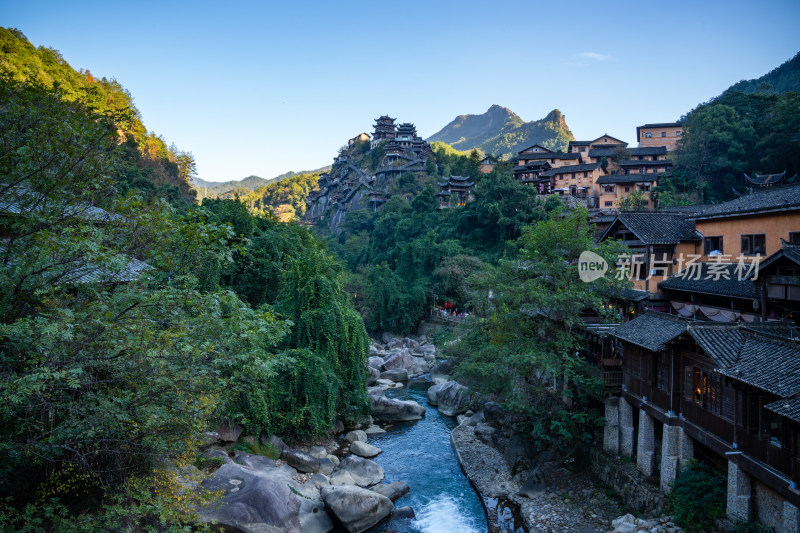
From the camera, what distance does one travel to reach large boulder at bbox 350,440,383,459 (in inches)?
790

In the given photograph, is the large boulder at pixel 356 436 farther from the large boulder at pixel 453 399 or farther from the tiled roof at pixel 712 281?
the tiled roof at pixel 712 281

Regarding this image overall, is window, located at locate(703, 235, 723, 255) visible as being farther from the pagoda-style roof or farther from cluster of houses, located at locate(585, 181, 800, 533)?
the pagoda-style roof

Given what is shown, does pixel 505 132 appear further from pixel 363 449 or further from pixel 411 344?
pixel 363 449

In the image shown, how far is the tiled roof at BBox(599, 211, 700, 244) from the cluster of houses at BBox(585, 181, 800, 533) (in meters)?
0.07

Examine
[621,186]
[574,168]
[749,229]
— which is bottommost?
[749,229]

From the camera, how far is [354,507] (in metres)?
14.9

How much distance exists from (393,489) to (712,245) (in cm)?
1859

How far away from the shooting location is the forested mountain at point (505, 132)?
125 m

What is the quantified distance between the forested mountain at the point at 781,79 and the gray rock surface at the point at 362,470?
71991mm

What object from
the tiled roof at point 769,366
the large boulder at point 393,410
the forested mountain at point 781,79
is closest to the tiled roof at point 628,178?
the forested mountain at point 781,79

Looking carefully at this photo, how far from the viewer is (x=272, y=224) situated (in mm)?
34281

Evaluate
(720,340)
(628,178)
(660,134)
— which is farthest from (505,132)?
(720,340)

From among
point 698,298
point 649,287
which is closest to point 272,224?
point 649,287

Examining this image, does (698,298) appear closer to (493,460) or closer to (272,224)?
(493,460)
